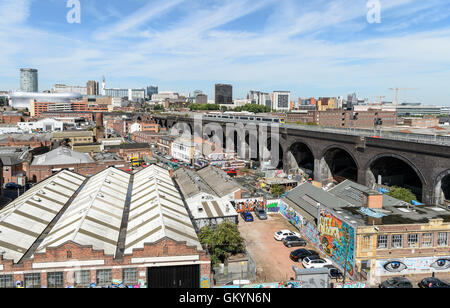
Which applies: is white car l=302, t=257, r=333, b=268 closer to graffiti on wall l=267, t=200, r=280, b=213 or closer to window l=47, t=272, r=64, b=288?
graffiti on wall l=267, t=200, r=280, b=213

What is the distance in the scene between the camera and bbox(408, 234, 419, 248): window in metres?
20.7

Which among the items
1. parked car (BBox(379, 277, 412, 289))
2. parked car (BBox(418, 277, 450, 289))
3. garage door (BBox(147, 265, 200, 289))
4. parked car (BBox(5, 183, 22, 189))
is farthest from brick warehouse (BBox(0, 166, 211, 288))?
parked car (BBox(5, 183, 22, 189))

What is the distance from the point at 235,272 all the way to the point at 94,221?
33.5ft

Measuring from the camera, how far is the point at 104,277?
715 inches

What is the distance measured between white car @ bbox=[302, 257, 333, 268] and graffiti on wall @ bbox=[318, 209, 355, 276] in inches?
38.0

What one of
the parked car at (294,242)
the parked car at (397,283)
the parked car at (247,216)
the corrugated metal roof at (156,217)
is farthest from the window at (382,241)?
the parked car at (247,216)

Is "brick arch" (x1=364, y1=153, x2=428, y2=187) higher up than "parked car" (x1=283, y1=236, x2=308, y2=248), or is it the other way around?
"brick arch" (x1=364, y1=153, x2=428, y2=187)

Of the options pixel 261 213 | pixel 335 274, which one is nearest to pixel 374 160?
pixel 261 213

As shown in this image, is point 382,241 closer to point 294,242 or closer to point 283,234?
point 294,242

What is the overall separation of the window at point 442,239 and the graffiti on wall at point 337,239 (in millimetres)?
5624

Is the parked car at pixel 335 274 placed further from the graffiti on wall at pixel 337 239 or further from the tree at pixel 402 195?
the tree at pixel 402 195

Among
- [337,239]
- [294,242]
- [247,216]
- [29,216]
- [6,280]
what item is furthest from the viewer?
[247,216]

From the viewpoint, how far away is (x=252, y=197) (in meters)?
35.8
